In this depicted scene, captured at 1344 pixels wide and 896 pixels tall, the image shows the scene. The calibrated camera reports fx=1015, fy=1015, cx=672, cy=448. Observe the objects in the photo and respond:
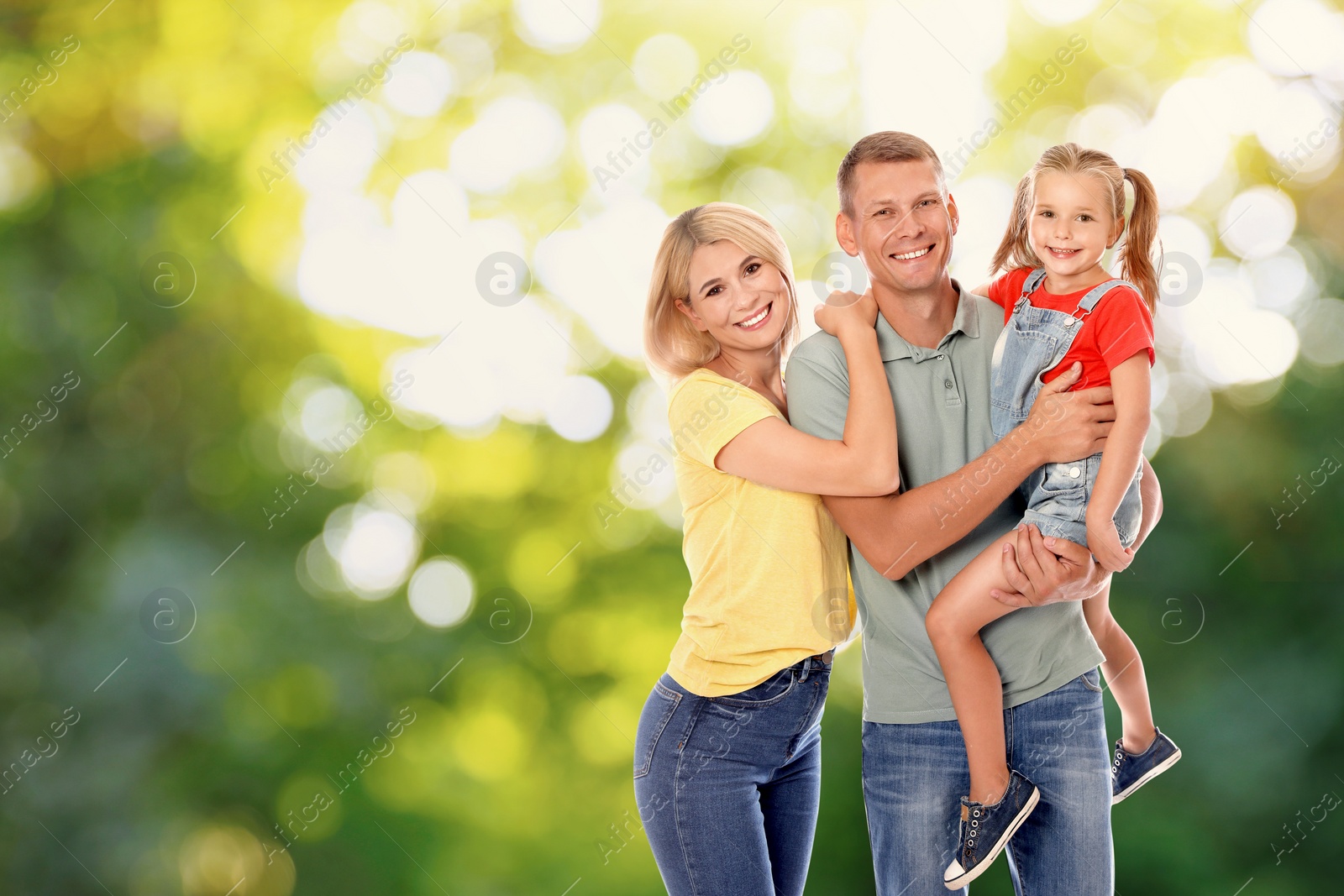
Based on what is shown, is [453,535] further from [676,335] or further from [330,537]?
[676,335]

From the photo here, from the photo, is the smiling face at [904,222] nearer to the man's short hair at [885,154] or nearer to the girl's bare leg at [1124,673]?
the man's short hair at [885,154]

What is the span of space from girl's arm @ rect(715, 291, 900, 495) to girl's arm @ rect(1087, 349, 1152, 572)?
31 cm

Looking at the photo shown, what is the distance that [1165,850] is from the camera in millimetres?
4410

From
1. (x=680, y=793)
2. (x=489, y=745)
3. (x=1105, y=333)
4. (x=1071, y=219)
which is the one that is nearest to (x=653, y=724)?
(x=680, y=793)

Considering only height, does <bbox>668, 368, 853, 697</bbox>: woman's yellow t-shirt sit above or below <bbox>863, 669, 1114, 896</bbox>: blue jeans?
above

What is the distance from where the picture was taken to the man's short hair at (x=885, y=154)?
164 cm

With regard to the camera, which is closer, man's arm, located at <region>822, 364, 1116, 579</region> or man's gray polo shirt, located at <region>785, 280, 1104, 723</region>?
man's arm, located at <region>822, 364, 1116, 579</region>

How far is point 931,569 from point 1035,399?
319 millimetres

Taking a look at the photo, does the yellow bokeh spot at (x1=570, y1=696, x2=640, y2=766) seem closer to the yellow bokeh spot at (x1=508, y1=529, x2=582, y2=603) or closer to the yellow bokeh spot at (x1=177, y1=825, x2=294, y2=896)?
the yellow bokeh spot at (x1=508, y1=529, x2=582, y2=603)

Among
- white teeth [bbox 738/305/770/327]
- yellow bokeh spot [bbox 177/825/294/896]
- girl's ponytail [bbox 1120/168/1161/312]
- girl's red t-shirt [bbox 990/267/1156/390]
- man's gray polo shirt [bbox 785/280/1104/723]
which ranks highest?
girl's ponytail [bbox 1120/168/1161/312]

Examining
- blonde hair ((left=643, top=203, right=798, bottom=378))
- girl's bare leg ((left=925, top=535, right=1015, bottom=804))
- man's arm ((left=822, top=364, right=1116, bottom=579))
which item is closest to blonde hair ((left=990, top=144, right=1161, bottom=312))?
man's arm ((left=822, top=364, right=1116, bottom=579))

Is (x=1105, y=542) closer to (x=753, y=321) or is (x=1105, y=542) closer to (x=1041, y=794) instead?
(x=1041, y=794)

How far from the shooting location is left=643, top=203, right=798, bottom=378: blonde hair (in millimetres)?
1717

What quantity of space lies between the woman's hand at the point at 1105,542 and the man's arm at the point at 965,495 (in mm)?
106
